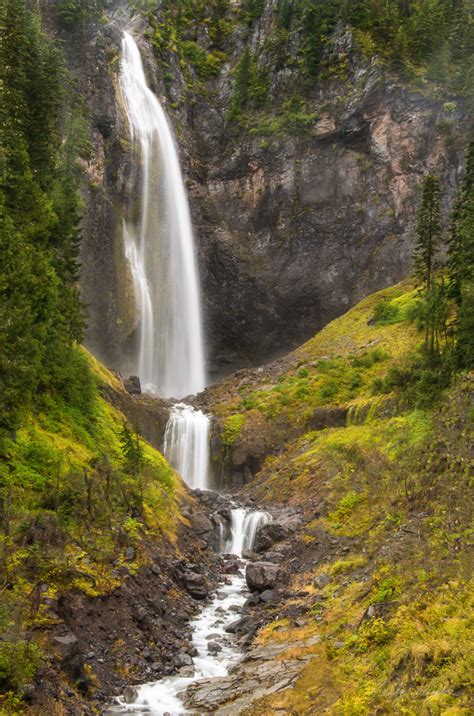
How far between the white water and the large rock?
47cm

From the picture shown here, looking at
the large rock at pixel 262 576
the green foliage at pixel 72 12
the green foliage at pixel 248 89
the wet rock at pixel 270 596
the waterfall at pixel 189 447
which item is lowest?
the waterfall at pixel 189 447

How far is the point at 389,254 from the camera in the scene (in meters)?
49.8

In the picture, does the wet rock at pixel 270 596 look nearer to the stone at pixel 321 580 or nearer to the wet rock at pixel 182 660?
the stone at pixel 321 580

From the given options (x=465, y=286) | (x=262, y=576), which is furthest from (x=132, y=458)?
(x=465, y=286)

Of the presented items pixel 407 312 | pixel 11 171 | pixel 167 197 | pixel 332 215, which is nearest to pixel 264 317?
pixel 332 215

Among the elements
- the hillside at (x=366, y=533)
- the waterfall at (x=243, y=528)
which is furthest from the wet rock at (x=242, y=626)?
the waterfall at (x=243, y=528)

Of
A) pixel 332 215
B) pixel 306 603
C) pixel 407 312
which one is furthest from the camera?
pixel 332 215

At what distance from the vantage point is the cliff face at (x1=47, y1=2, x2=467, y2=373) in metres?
48.7

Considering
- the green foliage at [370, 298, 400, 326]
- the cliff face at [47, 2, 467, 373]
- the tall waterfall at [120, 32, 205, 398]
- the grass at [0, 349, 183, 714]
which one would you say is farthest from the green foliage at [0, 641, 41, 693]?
the tall waterfall at [120, 32, 205, 398]

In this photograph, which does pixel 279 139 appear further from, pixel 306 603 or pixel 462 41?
pixel 306 603

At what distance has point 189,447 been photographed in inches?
1405

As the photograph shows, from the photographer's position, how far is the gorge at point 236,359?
Result: 1123 centimetres

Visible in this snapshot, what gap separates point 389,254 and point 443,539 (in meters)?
41.4

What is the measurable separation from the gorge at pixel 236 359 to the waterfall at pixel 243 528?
0.48 ft
